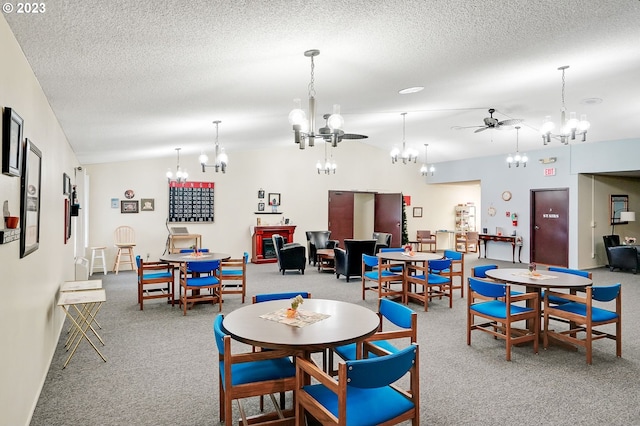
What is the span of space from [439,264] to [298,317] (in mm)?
3649

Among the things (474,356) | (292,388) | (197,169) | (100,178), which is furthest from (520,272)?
(100,178)

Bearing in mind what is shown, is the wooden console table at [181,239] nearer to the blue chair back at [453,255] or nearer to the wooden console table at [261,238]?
the wooden console table at [261,238]

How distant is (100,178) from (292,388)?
8.20 meters

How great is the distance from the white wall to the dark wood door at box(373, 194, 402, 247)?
8.66 metres

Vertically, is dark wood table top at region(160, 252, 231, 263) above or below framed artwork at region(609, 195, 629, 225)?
below

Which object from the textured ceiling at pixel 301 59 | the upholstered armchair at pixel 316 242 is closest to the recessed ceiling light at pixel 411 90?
the textured ceiling at pixel 301 59

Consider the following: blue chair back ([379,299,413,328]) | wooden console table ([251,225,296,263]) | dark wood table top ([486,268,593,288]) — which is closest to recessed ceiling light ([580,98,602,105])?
dark wood table top ([486,268,593,288])

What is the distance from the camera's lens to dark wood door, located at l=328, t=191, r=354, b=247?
37.2ft

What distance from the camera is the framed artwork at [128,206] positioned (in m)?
8.98

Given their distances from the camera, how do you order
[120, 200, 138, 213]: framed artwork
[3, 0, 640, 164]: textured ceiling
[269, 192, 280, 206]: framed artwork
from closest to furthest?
[3, 0, 640, 164]: textured ceiling, [120, 200, 138, 213]: framed artwork, [269, 192, 280, 206]: framed artwork

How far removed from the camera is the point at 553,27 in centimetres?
335

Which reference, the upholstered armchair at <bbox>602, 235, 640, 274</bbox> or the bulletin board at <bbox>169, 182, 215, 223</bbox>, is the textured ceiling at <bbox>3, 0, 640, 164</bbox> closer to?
the bulletin board at <bbox>169, 182, 215, 223</bbox>

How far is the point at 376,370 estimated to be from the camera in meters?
1.78

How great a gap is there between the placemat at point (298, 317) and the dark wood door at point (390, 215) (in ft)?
29.3
